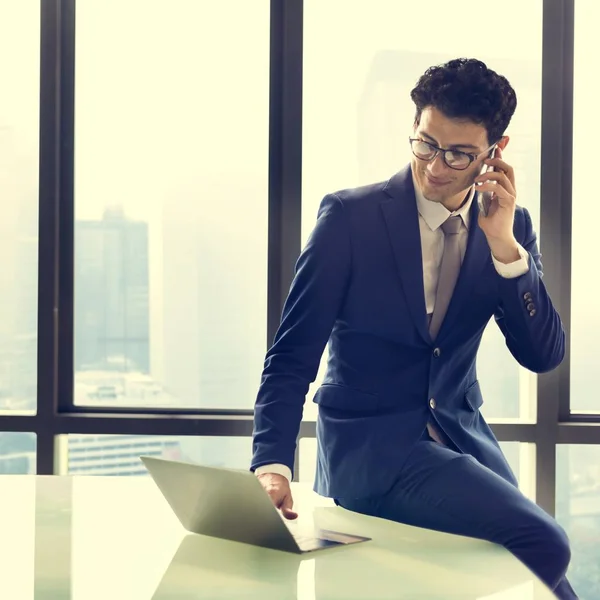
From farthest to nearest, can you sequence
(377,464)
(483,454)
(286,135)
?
(286,135) → (483,454) → (377,464)

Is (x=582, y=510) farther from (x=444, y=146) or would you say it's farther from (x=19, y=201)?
(x=19, y=201)

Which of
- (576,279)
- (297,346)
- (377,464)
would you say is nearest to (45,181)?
(297,346)

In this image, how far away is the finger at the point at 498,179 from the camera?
187cm

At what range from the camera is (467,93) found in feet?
6.16

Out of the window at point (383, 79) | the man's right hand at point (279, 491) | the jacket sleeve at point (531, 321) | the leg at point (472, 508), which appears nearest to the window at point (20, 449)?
the window at point (383, 79)

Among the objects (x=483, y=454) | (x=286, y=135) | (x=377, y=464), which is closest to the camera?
(x=377, y=464)

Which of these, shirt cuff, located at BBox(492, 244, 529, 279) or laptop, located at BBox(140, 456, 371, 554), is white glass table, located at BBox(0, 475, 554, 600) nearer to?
laptop, located at BBox(140, 456, 371, 554)

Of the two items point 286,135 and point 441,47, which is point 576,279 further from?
point 286,135

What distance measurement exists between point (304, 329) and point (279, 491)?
1.53 feet

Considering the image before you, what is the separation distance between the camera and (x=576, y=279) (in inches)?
116

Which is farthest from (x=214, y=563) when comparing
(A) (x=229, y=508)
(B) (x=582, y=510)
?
(B) (x=582, y=510)

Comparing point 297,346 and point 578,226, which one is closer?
point 297,346

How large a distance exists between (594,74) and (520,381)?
1.13 m

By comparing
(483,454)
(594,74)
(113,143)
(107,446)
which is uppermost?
(594,74)
